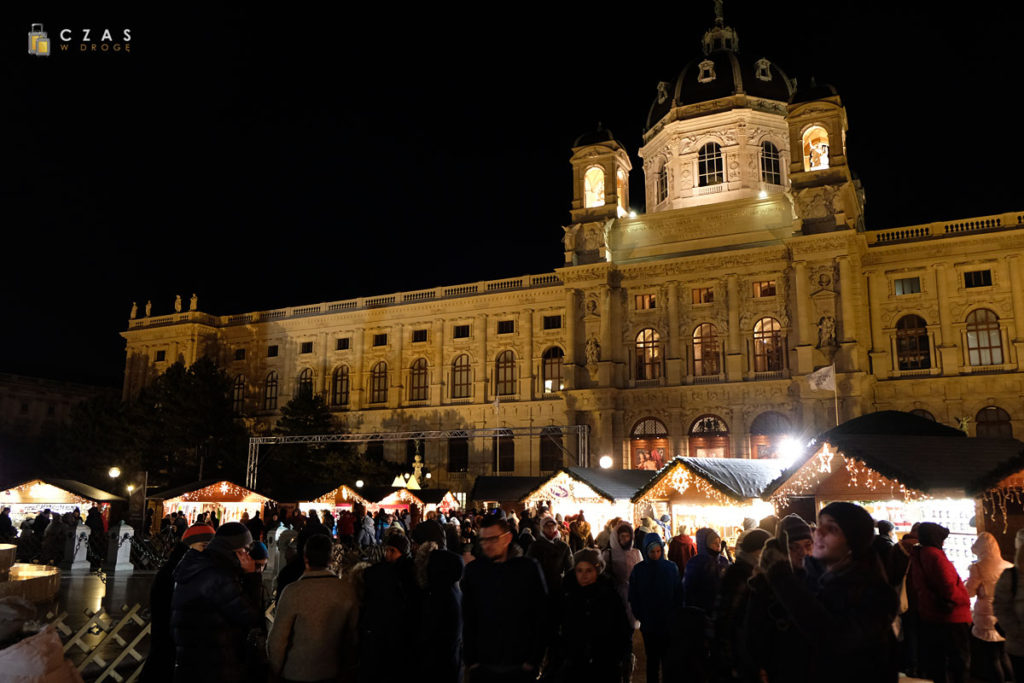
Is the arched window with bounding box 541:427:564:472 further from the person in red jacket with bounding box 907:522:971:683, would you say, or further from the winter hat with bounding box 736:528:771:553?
the winter hat with bounding box 736:528:771:553

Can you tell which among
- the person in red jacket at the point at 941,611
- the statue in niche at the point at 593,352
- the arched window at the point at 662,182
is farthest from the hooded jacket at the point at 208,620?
the arched window at the point at 662,182

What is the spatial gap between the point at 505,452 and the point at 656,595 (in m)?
35.9

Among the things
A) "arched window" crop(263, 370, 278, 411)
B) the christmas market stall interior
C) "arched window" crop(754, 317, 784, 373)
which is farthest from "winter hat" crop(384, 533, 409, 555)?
"arched window" crop(263, 370, 278, 411)

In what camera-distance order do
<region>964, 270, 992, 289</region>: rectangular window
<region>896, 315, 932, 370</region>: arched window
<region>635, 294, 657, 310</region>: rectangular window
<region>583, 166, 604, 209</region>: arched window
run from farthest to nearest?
<region>583, 166, 604, 209</region>: arched window
<region>635, 294, 657, 310</region>: rectangular window
<region>896, 315, 932, 370</region>: arched window
<region>964, 270, 992, 289</region>: rectangular window

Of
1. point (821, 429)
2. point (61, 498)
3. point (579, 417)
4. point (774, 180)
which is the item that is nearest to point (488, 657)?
point (61, 498)

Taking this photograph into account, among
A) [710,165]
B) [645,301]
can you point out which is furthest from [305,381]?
[710,165]

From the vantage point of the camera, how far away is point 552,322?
43375 millimetres

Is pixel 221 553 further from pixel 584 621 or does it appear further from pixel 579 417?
pixel 579 417

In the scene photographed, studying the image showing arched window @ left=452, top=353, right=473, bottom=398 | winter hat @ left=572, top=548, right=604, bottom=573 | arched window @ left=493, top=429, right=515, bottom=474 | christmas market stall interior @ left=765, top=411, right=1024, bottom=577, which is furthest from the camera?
arched window @ left=452, top=353, right=473, bottom=398

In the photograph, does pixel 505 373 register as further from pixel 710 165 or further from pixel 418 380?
pixel 710 165

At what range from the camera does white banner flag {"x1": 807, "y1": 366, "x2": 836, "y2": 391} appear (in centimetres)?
3048

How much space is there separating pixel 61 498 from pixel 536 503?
16.7 m

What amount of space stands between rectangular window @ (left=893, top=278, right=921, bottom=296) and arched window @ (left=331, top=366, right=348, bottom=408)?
30572mm

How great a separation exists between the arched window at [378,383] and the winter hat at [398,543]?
4228cm
